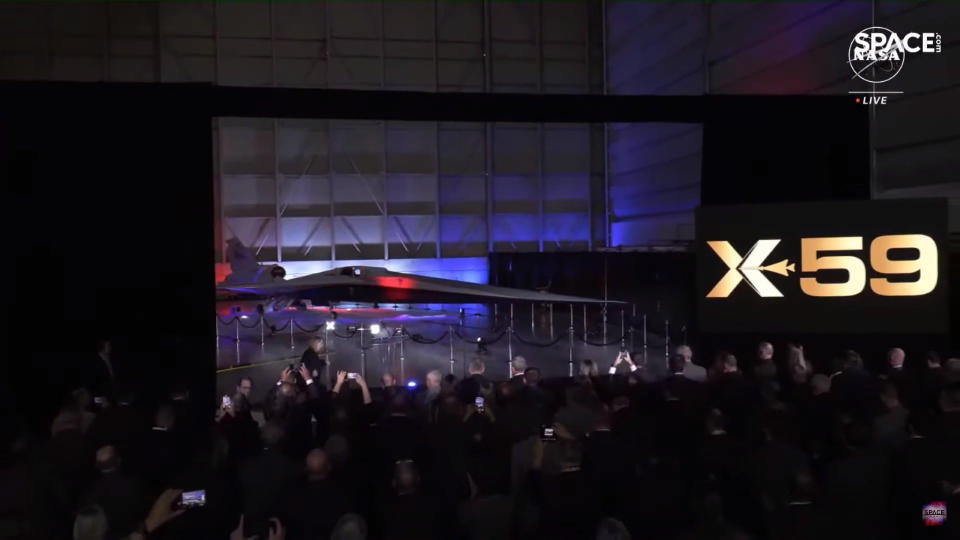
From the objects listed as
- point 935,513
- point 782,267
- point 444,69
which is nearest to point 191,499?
point 935,513

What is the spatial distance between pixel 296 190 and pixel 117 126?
15.0m

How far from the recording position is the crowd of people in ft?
13.9

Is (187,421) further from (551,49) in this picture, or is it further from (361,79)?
(551,49)

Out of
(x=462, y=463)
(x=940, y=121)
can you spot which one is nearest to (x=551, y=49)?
(x=940, y=121)

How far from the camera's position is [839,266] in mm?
10281

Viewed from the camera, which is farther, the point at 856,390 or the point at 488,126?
the point at 488,126

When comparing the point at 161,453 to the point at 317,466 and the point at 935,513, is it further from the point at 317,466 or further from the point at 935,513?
the point at 935,513

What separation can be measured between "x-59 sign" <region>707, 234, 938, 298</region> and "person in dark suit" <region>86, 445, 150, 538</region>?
8.53 m

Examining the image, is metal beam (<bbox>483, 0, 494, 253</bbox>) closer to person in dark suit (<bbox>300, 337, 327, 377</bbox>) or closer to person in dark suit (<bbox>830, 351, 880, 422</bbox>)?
person in dark suit (<bbox>300, 337, 327, 377</bbox>)

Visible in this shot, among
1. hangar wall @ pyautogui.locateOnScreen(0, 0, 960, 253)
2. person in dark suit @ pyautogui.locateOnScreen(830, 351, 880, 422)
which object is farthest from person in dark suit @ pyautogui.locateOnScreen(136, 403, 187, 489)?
hangar wall @ pyautogui.locateOnScreen(0, 0, 960, 253)

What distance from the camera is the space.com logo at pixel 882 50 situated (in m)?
12.6

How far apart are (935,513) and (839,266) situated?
20.6 ft

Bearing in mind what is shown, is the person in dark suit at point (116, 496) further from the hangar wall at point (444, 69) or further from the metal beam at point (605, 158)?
the metal beam at point (605, 158)

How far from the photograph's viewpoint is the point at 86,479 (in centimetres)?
510
